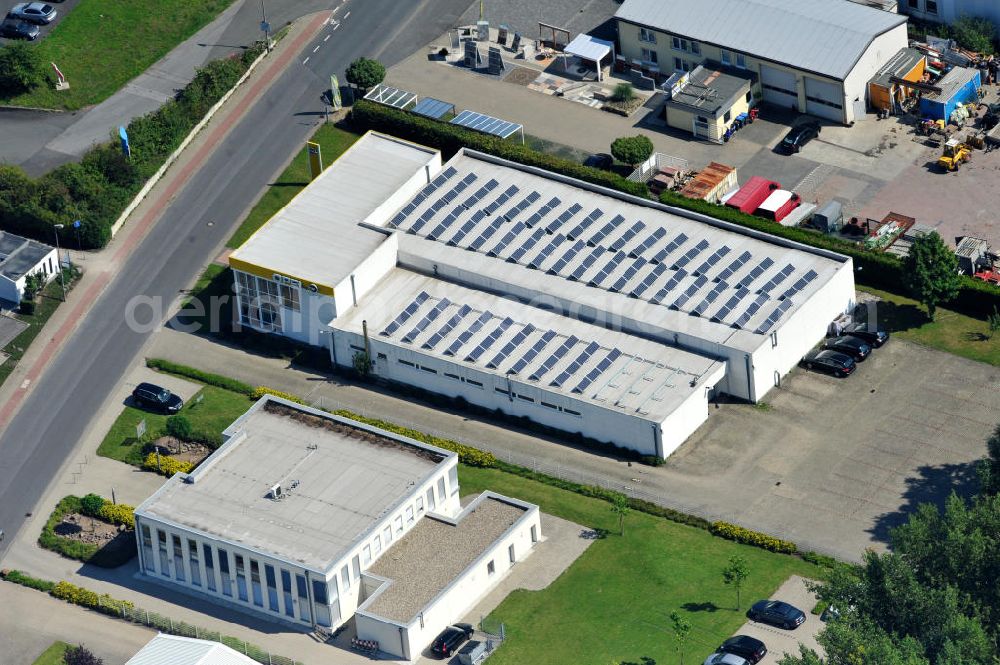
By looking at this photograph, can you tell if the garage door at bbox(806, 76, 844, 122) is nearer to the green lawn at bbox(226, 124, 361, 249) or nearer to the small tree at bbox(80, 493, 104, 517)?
the green lawn at bbox(226, 124, 361, 249)

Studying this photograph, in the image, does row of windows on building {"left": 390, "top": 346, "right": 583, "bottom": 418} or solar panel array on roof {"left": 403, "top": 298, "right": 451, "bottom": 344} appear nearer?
row of windows on building {"left": 390, "top": 346, "right": 583, "bottom": 418}

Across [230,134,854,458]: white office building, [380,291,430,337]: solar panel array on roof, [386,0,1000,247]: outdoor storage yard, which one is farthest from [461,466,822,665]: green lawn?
[386,0,1000,247]: outdoor storage yard

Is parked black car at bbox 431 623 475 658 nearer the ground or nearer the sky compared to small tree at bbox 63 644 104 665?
nearer the ground

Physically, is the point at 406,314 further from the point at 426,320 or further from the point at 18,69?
the point at 18,69

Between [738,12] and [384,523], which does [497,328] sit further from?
[738,12]

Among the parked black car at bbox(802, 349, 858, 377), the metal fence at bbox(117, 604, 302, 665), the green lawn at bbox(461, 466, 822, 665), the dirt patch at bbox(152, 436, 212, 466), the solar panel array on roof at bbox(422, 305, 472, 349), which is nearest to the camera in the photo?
the green lawn at bbox(461, 466, 822, 665)

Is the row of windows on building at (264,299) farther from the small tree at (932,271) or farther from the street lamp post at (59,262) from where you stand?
the small tree at (932,271)

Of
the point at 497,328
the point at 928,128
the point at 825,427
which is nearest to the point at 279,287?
the point at 497,328

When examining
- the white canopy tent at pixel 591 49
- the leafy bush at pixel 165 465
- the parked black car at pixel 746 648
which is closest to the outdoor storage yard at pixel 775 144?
the white canopy tent at pixel 591 49
